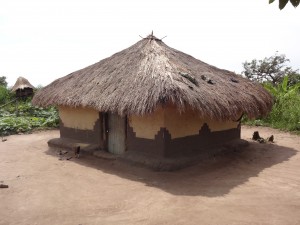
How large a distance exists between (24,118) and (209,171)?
10.9m

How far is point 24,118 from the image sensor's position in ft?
49.5

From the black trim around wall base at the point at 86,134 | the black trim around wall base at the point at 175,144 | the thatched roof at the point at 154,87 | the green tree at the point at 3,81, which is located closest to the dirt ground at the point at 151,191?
the black trim around wall base at the point at 175,144

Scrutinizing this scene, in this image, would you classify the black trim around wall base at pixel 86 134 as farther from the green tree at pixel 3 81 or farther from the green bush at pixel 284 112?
the green tree at pixel 3 81

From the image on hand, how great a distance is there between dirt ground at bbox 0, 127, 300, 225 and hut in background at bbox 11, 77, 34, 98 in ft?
35.0

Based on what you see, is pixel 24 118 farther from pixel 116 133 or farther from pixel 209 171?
pixel 209 171

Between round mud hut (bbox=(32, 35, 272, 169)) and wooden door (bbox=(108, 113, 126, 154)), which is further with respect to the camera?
wooden door (bbox=(108, 113, 126, 154))

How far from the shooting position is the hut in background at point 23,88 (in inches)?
732

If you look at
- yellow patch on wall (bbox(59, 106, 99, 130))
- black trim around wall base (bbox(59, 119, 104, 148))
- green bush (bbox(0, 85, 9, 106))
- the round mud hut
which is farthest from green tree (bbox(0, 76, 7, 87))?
black trim around wall base (bbox(59, 119, 104, 148))

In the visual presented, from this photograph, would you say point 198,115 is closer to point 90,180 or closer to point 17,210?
point 90,180

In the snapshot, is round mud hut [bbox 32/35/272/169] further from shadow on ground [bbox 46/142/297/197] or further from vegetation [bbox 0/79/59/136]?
vegetation [bbox 0/79/59/136]

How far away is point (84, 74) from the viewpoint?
994 centimetres

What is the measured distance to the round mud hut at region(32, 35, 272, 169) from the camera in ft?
22.8

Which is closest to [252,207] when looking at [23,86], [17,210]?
[17,210]

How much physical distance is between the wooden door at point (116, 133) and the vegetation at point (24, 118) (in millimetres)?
6240
